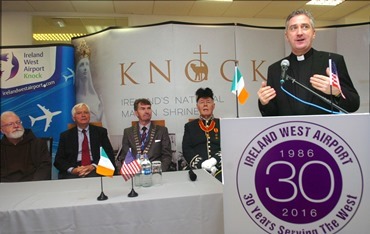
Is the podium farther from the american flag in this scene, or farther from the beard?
the beard

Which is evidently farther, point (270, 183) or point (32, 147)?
point (32, 147)

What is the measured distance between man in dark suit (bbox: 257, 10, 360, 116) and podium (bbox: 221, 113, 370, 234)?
0.28 m

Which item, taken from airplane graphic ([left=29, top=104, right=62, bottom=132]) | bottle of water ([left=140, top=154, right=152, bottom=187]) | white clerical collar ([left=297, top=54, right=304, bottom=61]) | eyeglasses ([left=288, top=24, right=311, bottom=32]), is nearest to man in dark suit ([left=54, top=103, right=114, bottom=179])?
airplane graphic ([left=29, top=104, right=62, bottom=132])

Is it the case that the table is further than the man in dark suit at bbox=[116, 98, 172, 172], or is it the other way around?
the man in dark suit at bbox=[116, 98, 172, 172]

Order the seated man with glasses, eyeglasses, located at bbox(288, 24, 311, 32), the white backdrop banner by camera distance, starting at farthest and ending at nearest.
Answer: the white backdrop banner < the seated man with glasses < eyeglasses, located at bbox(288, 24, 311, 32)

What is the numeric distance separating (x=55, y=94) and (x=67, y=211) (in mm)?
2976

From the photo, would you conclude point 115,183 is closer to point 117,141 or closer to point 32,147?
point 32,147

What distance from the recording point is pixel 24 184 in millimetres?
1793

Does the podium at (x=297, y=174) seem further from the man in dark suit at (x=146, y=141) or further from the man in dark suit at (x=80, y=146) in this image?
the man in dark suit at (x=80, y=146)

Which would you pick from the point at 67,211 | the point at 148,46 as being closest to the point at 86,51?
the point at 148,46

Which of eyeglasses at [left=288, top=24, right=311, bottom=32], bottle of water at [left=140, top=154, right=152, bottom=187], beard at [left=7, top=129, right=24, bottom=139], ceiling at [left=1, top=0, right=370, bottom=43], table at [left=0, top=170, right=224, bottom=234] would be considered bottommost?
table at [left=0, top=170, right=224, bottom=234]

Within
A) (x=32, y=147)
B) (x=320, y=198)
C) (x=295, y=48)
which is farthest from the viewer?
(x=32, y=147)

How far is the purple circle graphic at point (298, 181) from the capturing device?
108 centimetres

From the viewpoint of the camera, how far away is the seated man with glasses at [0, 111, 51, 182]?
2.74 metres
